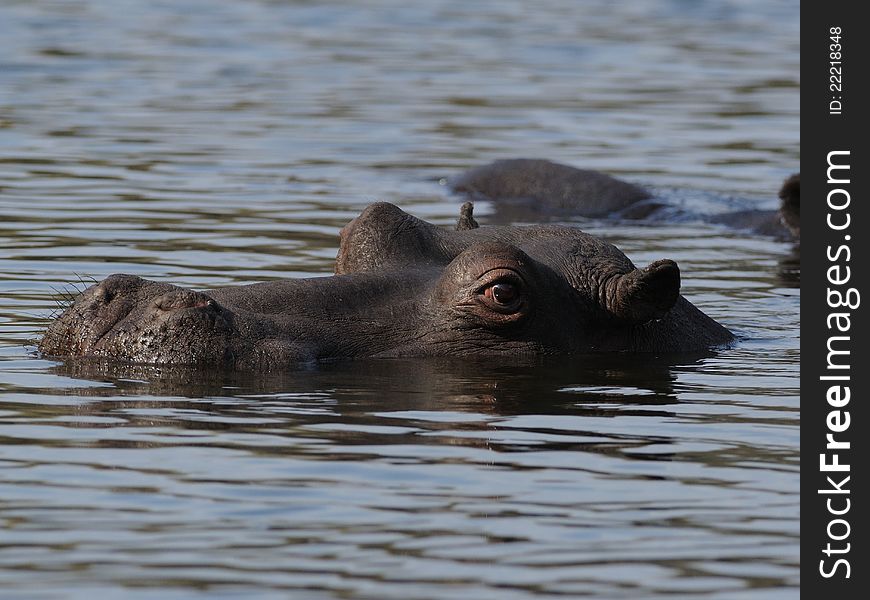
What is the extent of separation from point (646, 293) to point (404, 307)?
129 cm

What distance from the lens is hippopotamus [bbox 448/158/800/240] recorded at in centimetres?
1842

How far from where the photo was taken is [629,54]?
31969 millimetres

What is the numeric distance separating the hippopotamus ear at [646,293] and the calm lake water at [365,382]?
0.30 m

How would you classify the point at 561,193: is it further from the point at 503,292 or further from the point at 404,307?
the point at 503,292

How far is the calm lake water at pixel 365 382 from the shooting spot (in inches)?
265

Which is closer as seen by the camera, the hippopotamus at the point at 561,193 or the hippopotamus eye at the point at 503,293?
the hippopotamus eye at the point at 503,293

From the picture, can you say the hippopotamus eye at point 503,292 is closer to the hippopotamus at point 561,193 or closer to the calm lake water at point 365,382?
the calm lake water at point 365,382

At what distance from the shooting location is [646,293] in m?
10.5
